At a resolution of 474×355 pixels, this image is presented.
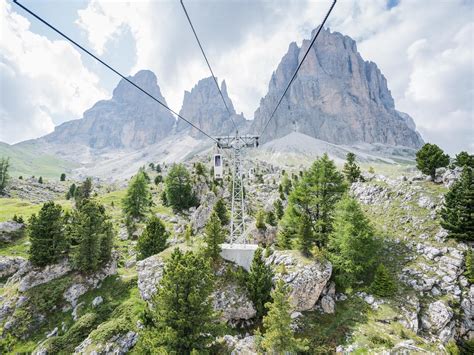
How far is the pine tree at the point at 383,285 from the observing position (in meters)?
23.0

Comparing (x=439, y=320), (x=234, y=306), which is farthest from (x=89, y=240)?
(x=439, y=320)

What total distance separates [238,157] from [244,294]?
1377cm

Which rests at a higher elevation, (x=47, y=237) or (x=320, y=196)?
(x=320, y=196)

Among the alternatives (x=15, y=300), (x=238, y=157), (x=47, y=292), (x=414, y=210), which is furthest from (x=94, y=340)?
(x=414, y=210)

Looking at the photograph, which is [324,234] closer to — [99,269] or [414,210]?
[414,210]

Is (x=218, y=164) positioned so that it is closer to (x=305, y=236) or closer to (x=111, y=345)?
(x=305, y=236)

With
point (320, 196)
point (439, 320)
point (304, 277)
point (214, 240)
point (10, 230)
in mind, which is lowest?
point (10, 230)

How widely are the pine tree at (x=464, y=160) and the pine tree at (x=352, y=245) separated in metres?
23.4

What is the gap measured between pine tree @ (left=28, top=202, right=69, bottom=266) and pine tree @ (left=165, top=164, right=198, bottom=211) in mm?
30082

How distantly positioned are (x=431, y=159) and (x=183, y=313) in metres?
39.5

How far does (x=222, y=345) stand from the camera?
63.9 ft

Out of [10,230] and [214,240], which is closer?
[214,240]

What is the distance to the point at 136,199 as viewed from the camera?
54.6m

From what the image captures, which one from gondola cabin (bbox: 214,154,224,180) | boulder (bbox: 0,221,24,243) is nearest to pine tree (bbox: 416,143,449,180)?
gondola cabin (bbox: 214,154,224,180)
